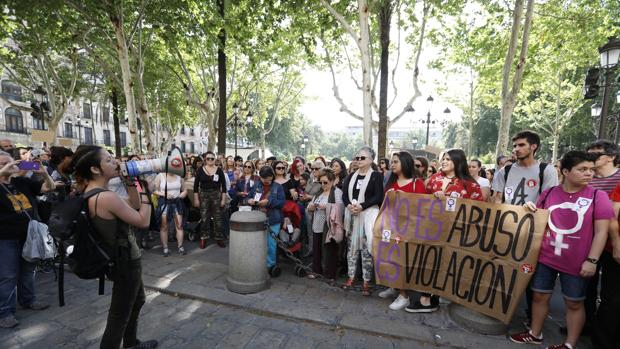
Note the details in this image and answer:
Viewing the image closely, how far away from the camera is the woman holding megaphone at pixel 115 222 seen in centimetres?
246

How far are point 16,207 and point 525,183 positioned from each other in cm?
621

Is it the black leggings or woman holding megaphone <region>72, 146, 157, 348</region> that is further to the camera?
the black leggings

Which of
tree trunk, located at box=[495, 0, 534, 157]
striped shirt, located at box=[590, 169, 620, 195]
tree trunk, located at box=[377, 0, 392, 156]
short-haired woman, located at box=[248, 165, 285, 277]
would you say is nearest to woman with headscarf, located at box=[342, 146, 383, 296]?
short-haired woman, located at box=[248, 165, 285, 277]

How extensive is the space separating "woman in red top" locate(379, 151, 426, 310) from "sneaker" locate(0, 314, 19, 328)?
454 cm

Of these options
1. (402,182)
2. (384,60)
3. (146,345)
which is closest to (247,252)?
(146,345)

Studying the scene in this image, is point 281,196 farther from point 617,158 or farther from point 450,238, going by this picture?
point 617,158

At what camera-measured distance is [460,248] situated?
12.2ft

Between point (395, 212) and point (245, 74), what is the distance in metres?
19.6

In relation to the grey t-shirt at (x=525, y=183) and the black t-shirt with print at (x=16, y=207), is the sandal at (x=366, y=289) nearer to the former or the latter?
the grey t-shirt at (x=525, y=183)

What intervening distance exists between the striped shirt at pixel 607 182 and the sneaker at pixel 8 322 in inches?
272

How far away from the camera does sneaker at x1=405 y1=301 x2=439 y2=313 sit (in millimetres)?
3973

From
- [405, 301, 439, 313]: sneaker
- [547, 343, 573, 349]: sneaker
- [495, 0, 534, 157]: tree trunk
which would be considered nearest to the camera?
[547, 343, 573, 349]: sneaker

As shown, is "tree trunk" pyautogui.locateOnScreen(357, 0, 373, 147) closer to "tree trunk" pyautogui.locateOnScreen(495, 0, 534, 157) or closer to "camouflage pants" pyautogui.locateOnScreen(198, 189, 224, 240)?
"tree trunk" pyautogui.locateOnScreen(495, 0, 534, 157)

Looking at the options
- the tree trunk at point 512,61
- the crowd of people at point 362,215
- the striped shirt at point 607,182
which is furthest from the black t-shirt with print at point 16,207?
the tree trunk at point 512,61
